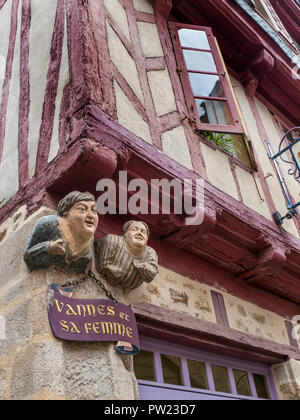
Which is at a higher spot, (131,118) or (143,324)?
(131,118)

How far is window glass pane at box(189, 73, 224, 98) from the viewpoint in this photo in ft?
15.3

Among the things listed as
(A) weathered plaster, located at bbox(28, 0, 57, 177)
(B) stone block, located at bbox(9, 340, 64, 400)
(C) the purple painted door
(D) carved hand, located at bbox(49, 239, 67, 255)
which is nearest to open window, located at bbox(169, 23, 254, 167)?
(A) weathered plaster, located at bbox(28, 0, 57, 177)

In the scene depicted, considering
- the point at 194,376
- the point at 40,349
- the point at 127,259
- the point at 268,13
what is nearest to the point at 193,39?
the point at 127,259

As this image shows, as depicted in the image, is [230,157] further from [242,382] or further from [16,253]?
[16,253]

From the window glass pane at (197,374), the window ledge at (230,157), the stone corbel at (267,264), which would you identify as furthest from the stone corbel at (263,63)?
the window glass pane at (197,374)

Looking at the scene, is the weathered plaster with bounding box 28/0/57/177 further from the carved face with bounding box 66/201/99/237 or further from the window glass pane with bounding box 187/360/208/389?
the window glass pane with bounding box 187/360/208/389

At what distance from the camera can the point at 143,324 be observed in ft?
9.81

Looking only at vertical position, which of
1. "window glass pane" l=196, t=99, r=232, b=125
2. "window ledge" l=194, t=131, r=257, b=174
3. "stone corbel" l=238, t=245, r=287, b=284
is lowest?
"stone corbel" l=238, t=245, r=287, b=284

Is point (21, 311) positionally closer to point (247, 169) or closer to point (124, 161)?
point (124, 161)

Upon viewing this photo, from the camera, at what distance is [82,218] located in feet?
8.55

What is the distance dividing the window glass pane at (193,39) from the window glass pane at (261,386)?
3240 mm

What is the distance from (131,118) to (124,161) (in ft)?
1.97
